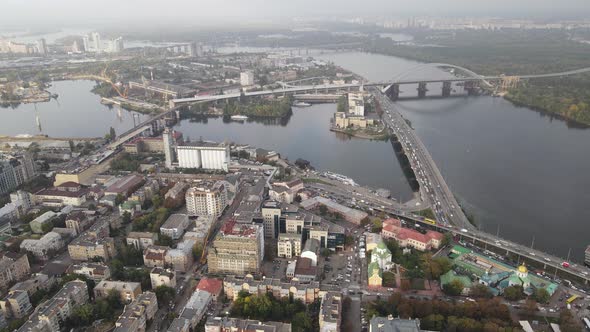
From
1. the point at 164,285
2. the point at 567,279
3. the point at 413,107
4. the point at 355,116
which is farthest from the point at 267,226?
the point at 413,107

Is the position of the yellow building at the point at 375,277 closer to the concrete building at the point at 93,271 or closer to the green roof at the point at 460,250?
the green roof at the point at 460,250

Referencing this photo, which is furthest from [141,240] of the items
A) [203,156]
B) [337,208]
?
[203,156]

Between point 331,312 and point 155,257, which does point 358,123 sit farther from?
point 331,312

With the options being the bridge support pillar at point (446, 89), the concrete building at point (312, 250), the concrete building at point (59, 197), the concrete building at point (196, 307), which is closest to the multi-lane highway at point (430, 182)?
the concrete building at point (312, 250)

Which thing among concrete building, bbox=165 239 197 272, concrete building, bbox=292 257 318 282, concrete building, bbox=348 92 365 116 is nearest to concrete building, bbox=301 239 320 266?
concrete building, bbox=292 257 318 282

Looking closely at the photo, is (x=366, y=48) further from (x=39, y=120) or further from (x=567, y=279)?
(x=567, y=279)
